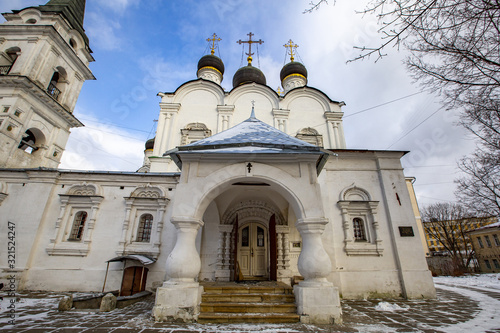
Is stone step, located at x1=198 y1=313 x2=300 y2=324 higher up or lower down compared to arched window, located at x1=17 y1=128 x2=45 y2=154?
lower down

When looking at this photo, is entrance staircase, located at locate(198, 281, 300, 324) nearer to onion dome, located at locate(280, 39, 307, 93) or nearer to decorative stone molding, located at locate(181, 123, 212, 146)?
decorative stone molding, located at locate(181, 123, 212, 146)

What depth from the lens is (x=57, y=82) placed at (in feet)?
47.6

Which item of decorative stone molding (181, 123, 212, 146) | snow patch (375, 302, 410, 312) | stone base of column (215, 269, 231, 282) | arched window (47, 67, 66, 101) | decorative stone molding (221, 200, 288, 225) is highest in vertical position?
arched window (47, 67, 66, 101)

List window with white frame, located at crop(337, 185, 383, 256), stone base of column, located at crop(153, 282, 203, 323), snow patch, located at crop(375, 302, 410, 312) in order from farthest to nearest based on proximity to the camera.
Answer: window with white frame, located at crop(337, 185, 383, 256) < snow patch, located at crop(375, 302, 410, 312) < stone base of column, located at crop(153, 282, 203, 323)

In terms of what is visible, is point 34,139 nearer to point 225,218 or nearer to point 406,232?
point 225,218

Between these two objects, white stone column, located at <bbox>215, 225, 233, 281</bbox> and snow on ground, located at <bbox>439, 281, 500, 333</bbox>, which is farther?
white stone column, located at <bbox>215, 225, 233, 281</bbox>

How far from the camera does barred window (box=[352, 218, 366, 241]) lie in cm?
791

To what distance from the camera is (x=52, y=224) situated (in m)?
8.23

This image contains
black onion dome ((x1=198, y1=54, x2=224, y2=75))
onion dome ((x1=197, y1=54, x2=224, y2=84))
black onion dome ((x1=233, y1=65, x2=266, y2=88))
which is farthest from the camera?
black onion dome ((x1=198, y1=54, x2=224, y2=75))

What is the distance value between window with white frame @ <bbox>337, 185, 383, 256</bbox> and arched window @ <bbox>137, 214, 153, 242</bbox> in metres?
6.88

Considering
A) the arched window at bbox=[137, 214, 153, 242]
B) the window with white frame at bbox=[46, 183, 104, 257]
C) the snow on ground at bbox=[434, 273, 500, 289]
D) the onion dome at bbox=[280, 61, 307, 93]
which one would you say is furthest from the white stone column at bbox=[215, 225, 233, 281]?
the onion dome at bbox=[280, 61, 307, 93]

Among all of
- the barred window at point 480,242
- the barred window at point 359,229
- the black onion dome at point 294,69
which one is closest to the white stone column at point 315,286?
the barred window at point 359,229

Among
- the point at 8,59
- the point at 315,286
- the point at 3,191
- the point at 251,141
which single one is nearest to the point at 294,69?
the point at 251,141

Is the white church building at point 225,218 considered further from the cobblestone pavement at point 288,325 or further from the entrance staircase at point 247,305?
the cobblestone pavement at point 288,325
